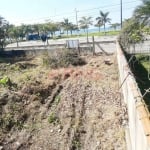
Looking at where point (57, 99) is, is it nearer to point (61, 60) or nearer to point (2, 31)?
point (61, 60)

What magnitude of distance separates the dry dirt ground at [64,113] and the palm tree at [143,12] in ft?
18.6

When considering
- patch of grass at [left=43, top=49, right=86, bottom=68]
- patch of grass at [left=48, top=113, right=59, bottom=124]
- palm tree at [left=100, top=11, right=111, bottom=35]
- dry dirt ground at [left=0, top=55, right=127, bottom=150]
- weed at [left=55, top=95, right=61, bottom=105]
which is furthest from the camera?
palm tree at [left=100, top=11, right=111, bottom=35]

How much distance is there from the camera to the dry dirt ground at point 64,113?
8.84 metres

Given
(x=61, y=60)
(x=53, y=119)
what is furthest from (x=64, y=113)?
(x=61, y=60)

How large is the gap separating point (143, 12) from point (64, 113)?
40.7 feet

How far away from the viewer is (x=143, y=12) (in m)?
21.0

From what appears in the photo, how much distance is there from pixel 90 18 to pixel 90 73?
56438 mm

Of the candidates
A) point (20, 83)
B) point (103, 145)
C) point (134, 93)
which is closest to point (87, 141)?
point (103, 145)

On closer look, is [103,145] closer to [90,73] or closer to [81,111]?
[81,111]

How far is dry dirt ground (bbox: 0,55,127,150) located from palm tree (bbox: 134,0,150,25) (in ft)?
18.6

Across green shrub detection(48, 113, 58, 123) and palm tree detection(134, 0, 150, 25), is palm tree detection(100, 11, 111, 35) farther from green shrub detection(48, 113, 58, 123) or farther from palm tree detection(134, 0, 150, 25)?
green shrub detection(48, 113, 58, 123)

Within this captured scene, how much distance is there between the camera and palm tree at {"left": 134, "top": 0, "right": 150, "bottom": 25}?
20812 millimetres

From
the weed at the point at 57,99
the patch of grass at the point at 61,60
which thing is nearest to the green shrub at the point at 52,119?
the weed at the point at 57,99

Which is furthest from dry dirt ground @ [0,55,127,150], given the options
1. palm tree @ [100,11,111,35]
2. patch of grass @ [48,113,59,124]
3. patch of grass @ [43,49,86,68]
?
palm tree @ [100,11,111,35]
